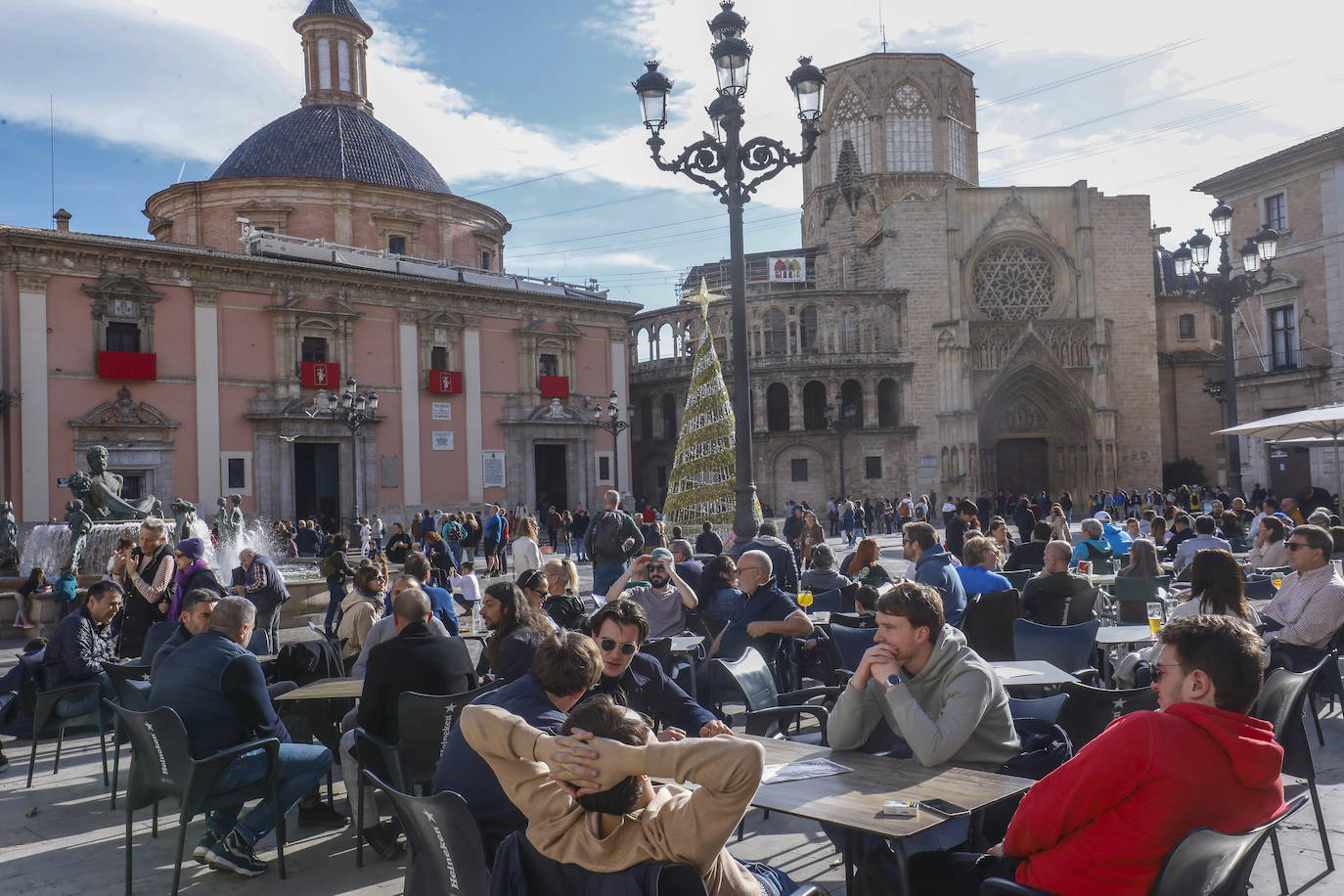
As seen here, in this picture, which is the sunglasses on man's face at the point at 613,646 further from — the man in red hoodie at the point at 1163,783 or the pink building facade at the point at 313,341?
the pink building facade at the point at 313,341

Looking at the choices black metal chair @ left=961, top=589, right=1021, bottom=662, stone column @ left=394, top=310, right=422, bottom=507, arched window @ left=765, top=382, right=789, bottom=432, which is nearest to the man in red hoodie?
black metal chair @ left=961, top=589, right=1021, bottom=662

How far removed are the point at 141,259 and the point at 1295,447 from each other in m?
32.1

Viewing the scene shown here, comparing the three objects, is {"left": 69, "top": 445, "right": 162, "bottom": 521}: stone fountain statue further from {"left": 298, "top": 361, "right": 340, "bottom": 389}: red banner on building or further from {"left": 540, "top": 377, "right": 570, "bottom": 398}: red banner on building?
{"left": 540, "top": 377, "right": 570, "bottom": 398}: red banner on building

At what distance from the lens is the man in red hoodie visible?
2.58m

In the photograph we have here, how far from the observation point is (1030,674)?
5082 mm

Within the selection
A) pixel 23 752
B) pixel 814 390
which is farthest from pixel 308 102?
pixel 23 752

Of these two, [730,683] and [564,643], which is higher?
[564,643]

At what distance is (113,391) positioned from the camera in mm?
25344

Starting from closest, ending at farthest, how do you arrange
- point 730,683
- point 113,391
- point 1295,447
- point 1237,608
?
point 1237,608 < point 730,683 < point 113,391 < point 1295,447

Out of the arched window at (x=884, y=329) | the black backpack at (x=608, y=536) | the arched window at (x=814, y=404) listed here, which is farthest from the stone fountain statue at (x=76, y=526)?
the arched window at (x=884, y=329)

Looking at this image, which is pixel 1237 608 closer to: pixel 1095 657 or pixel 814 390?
pixel 1095 657

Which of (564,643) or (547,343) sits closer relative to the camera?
(564,643)

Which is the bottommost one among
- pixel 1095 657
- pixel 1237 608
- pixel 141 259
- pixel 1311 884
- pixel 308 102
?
pixel 1311 884

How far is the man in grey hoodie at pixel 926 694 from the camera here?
3.53 meters
